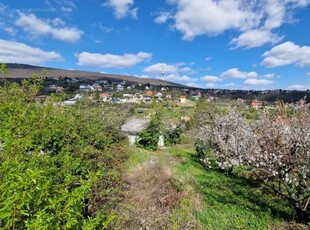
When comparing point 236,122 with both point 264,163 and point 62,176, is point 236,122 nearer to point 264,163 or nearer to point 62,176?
point 264,163

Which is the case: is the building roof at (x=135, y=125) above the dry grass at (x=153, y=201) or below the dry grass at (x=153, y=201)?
below

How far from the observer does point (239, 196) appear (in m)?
13.4

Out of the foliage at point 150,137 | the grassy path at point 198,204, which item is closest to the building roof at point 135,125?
the foliage at point 150,137

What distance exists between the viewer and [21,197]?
→ 245 cm

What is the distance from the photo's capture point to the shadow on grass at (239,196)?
37.8ft

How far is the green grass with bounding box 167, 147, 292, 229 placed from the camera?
10.2 metres

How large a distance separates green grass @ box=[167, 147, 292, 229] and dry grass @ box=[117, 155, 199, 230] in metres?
1.13

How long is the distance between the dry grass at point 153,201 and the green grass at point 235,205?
3.70ft

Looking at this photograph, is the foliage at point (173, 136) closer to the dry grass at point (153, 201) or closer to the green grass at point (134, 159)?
the green grass at point (134, 159)

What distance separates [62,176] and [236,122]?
18.0 meters

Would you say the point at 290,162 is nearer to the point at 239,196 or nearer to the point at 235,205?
the point at 235,205

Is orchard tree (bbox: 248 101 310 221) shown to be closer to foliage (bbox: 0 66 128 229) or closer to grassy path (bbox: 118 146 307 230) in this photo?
grassy path (bbox: 118 146 307 230)

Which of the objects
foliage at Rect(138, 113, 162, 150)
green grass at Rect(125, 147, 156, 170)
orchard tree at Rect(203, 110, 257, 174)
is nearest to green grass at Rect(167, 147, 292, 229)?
orchard tree at Rect(203, 110, 257, 174)

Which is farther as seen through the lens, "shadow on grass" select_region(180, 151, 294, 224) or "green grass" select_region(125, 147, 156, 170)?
"green grass" select_region(125, 147, 156, 170)
